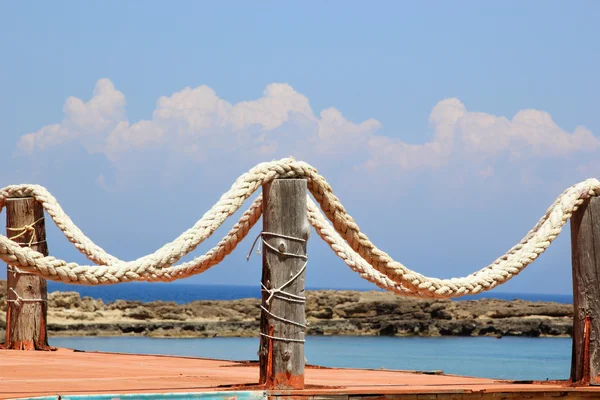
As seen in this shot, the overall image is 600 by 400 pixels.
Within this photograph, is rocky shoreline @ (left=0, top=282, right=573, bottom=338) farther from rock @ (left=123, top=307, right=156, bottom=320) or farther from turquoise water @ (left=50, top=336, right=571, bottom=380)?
turquoise water @ (left=50, top=336, right=571, bottom=380)

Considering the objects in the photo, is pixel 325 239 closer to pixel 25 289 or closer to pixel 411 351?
pixel 25 289

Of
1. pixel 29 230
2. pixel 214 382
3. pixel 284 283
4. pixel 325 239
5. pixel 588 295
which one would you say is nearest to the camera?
pixel 284 283

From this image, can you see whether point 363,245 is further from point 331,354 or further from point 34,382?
point 331,354

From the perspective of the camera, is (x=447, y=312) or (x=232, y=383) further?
(x=447, y=312)

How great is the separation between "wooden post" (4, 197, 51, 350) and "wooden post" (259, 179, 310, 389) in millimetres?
4116

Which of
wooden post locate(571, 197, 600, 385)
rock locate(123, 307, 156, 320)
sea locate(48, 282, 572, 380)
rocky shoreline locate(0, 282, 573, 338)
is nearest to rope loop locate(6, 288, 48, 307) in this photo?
wooden post locate(571, 197, 600, 385)

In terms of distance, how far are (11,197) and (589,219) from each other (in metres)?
5.28

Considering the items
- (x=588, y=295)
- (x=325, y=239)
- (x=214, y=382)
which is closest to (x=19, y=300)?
(x=214, y=382)

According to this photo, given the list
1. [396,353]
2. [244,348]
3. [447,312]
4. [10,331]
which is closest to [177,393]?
[10,331]

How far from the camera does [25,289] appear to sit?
29.6ft

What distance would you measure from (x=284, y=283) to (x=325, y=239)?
1027 mm

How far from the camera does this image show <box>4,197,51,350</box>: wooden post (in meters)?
8.97

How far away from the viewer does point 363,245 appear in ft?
19.1

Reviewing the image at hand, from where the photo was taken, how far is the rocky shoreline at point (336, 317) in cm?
2603
